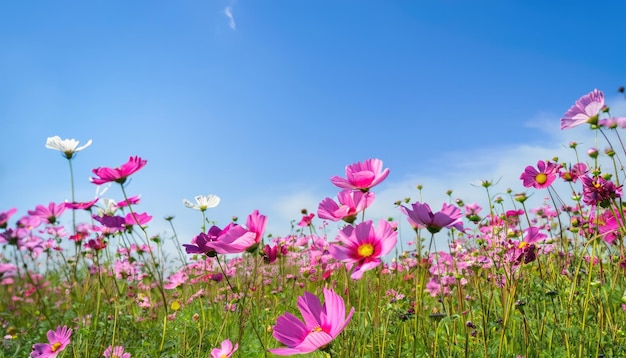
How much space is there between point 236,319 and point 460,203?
4.52ft

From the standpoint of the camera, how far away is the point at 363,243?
99 centimetres

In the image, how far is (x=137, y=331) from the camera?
2.95 metres

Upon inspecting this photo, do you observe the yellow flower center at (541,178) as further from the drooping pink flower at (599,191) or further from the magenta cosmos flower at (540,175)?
the drooping pink flower at (599,191)

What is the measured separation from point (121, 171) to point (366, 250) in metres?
0.86

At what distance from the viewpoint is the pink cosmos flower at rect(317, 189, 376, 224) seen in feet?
3.65

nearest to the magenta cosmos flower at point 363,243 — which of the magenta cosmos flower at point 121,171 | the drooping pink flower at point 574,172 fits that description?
the magenta cosmos flower at point 121,171

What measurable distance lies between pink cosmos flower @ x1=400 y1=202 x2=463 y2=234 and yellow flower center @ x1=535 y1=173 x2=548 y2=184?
3.80ft

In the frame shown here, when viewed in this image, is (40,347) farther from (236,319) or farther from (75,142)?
(236,319)

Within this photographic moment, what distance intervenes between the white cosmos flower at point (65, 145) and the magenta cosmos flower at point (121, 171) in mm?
770

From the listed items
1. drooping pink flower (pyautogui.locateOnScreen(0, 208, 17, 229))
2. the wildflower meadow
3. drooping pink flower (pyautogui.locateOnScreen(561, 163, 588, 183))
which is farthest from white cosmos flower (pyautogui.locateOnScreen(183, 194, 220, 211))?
drooping pink flower (pyautogui.locateOnScreen(561, 163, 588, 183))

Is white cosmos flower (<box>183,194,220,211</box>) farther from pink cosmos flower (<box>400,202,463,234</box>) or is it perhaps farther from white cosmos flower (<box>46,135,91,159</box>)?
pink cosmos flower (<box>400,202,463,234</box>)

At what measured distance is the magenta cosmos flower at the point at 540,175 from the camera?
205 centimetres

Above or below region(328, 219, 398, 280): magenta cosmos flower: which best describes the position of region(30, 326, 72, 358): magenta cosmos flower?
below

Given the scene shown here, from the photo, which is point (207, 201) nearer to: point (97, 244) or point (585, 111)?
point (97, 244)
